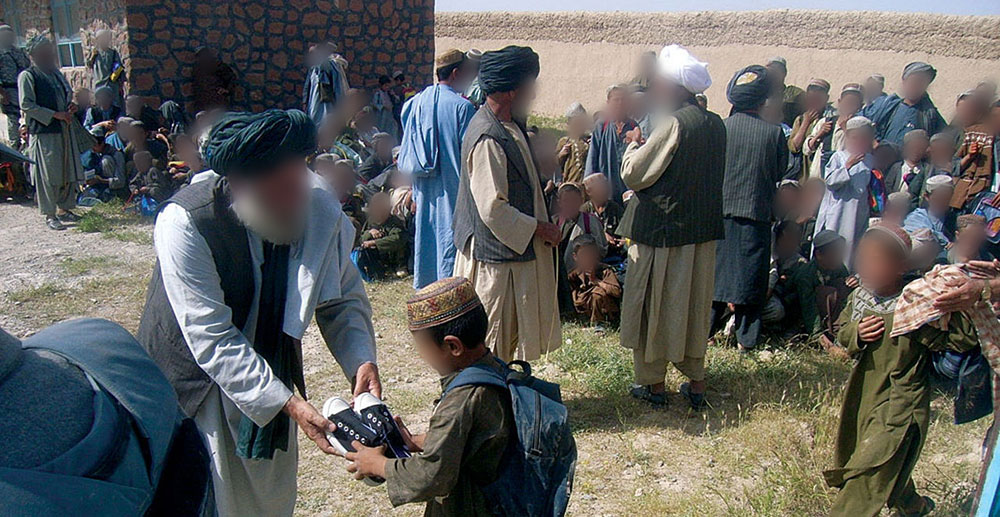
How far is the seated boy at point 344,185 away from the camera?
7109 millimetres

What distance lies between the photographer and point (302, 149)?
6.99ft

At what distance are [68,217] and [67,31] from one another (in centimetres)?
452

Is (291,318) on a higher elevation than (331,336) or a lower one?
higher

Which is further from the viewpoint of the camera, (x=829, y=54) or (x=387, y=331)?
(x=829, y=54)

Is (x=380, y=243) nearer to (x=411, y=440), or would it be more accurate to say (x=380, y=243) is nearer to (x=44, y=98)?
(x=44, y=98)

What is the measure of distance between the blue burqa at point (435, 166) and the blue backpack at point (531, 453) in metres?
2.78

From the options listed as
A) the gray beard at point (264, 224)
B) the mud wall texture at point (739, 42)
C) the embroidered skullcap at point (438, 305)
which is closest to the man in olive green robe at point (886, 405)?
the embroidered skullcap at point (438, 305)

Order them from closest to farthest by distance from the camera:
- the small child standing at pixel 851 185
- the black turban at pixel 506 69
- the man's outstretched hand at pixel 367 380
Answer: the man's outstretched hand at pixel 367 380 < the black turban at pixel 506 69 < the small child standing at pixel 851 185

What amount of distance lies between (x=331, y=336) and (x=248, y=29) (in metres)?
9.44

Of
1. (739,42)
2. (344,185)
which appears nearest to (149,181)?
(344,185)

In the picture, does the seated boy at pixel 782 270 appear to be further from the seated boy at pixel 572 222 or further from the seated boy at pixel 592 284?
the seated boy at pixel 572 222

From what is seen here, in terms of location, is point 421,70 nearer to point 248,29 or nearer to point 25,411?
point 248,29

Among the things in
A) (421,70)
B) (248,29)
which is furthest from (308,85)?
(421,70)

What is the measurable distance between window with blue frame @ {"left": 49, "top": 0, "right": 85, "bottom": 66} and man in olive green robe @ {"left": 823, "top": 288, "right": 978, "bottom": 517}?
462 inches
